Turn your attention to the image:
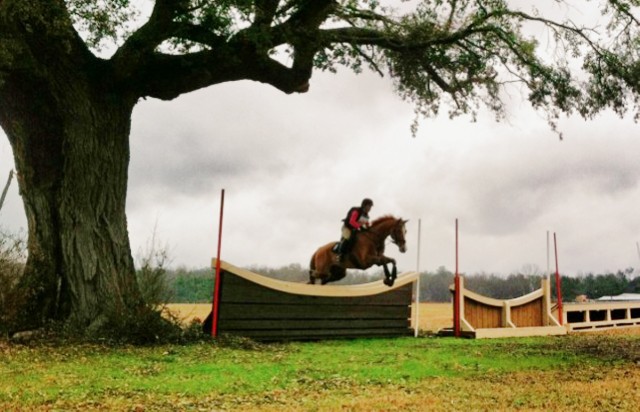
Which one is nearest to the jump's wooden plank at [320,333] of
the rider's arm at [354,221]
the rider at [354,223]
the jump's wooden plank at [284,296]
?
the jump's wooden plank at [284,296]

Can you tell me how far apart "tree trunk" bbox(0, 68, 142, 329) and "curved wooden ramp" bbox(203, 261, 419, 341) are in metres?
1.55

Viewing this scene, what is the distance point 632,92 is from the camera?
10609mm

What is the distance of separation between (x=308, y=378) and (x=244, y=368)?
38.5 inches

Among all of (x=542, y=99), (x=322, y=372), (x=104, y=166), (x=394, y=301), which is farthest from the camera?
(x=394, y=301)

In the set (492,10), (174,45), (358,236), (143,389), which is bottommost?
(143,389)

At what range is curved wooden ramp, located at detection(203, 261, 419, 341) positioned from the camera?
1019cm

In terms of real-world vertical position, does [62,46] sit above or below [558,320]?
above

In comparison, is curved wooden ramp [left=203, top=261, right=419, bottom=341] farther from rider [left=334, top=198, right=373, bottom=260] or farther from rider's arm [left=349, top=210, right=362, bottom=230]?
rider's arm [left=349, top=210, right=362, bottom=230]

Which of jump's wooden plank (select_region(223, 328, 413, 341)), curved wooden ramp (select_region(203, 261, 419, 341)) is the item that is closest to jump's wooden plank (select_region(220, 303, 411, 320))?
curved wooden ramp (select_region(203, 261, 419, 341))

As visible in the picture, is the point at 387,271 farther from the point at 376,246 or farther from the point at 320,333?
the point at 320,333

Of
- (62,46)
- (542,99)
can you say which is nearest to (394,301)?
(542,99)

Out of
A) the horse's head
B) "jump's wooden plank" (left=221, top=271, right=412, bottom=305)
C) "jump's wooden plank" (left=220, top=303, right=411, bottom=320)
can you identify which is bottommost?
"jump's wooden plank" (left=220, top=303, right=411, bottom=320)

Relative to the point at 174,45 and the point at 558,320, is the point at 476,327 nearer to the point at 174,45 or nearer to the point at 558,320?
the point at 558,320

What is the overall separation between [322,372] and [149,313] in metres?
3.57
